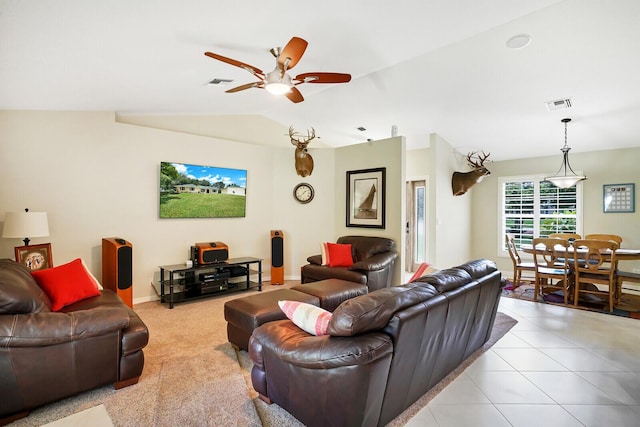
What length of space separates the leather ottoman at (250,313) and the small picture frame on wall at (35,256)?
2.38m

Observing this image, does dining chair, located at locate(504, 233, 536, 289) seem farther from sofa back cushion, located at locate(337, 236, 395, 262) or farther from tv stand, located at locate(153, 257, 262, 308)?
tv stand, located at locate(153, 257, 262, 308)

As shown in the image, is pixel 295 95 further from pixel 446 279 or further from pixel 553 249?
pixel 553 249

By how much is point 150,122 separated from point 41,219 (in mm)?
1983

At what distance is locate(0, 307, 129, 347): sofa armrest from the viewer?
189cm

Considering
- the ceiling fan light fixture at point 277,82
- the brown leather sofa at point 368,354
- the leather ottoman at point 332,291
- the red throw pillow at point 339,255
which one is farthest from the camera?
the red throw pillow at point 339,255

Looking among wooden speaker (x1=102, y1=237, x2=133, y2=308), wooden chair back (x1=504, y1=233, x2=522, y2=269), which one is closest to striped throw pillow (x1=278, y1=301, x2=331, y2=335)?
wooden speaker (x1=102, y1=237, x2=133, y2=308)

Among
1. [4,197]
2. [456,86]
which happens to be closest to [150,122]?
[4,197]

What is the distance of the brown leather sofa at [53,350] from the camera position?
1898 mm

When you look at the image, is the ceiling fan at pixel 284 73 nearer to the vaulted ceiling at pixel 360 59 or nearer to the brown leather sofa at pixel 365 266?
the vaulted ceiling at pixel 360 59

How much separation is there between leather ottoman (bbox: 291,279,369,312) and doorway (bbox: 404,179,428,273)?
11.5ft

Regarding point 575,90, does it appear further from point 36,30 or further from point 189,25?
point 36,30

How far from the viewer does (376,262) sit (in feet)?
15.1

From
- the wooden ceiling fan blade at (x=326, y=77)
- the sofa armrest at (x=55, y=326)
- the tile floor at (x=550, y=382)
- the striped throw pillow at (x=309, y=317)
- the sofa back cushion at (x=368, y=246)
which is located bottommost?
the tile floor at (x=550, y=382)

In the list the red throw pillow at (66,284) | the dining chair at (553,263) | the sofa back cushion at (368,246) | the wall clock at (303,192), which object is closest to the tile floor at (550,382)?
the dining chair at (553,263)
